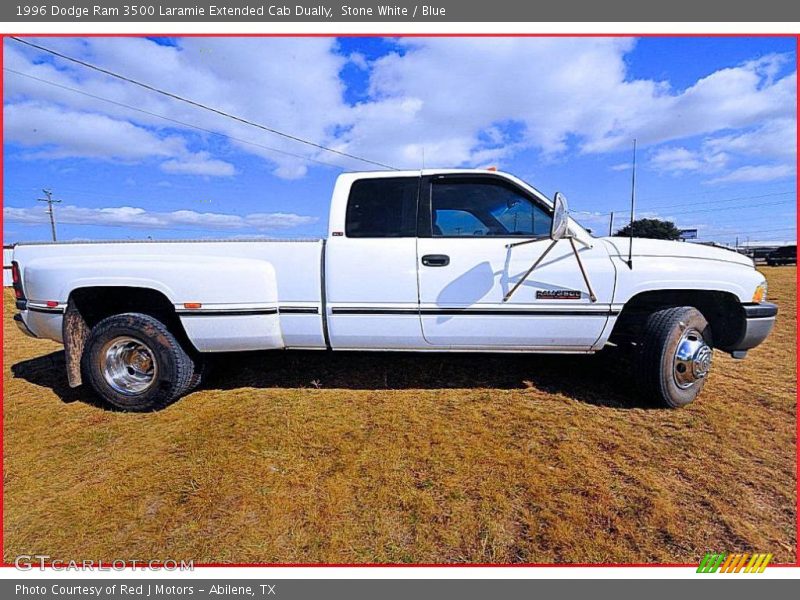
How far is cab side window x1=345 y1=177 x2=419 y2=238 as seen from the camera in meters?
3.22

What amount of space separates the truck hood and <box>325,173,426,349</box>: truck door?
171 centimetres

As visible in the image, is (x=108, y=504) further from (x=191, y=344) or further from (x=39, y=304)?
(x=39, y=304)

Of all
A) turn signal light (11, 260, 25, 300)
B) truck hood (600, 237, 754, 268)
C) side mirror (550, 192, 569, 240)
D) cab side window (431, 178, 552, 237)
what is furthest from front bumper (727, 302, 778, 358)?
turn signal light (11, 260, 25, 300)

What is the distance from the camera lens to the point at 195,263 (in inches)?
125

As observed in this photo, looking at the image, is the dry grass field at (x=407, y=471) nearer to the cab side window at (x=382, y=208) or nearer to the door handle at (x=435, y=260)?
the door handle at (x=435, y=260)

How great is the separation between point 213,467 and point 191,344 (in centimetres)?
130

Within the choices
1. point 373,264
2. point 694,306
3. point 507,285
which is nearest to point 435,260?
point 373,264

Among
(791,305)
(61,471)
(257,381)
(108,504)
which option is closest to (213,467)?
(108,504)

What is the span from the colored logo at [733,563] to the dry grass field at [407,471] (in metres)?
0.05

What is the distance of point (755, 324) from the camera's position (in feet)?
10.6

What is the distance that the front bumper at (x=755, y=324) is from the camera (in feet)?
10.5

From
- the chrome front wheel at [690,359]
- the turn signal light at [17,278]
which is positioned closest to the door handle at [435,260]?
Answer: the chrome front wheel at [690,359]

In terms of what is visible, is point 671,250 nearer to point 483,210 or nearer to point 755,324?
point 755,324

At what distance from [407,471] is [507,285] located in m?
1.60
